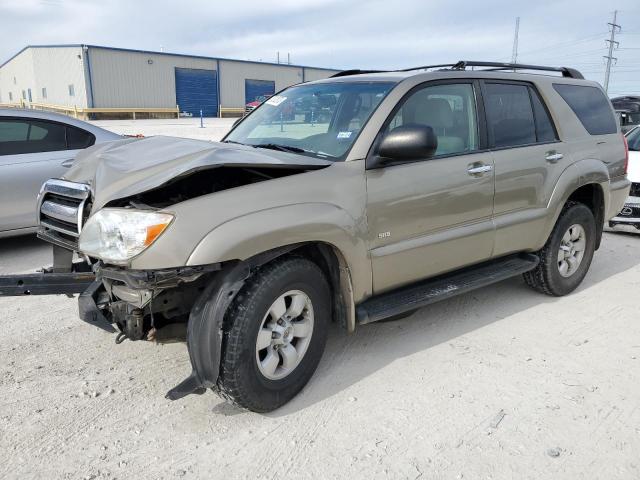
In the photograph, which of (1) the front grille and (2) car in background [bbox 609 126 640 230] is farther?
(2) car in background [bbox 609 126 640 230]

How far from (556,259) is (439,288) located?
1.58m

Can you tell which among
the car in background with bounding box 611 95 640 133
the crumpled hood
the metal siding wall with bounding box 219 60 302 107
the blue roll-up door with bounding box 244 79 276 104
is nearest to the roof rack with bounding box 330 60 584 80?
the crumpled hood

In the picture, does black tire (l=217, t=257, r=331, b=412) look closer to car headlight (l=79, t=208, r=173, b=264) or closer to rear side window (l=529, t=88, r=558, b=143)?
car headlight (l=79, t=208, r=173, b=264)

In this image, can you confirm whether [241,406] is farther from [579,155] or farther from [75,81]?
[75,81]

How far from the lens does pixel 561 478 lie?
2.50 meters

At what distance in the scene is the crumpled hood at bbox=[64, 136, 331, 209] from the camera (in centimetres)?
269

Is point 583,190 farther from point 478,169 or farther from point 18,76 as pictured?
Answer: point 18,76

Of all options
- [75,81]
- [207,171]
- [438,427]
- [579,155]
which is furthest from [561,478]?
[75,81]

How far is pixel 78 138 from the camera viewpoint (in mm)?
6180

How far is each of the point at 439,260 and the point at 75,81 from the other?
1588 inches

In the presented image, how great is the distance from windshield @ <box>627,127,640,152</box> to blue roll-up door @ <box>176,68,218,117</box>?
37.9 m

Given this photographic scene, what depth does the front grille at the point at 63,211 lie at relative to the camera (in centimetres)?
307

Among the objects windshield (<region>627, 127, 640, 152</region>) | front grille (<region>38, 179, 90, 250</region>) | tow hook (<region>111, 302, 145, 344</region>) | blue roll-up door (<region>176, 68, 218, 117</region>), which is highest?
blue roll-up door (<region>176, 68, 218, 117</region>)

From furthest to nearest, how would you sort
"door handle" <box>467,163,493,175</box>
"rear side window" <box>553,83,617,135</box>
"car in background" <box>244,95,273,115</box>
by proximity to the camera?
"rear side window" <box>553,83,617,135</box> → "car in background" <box>244,95,273,115</box> → "door handle" <box>467,163,493,175</box>
